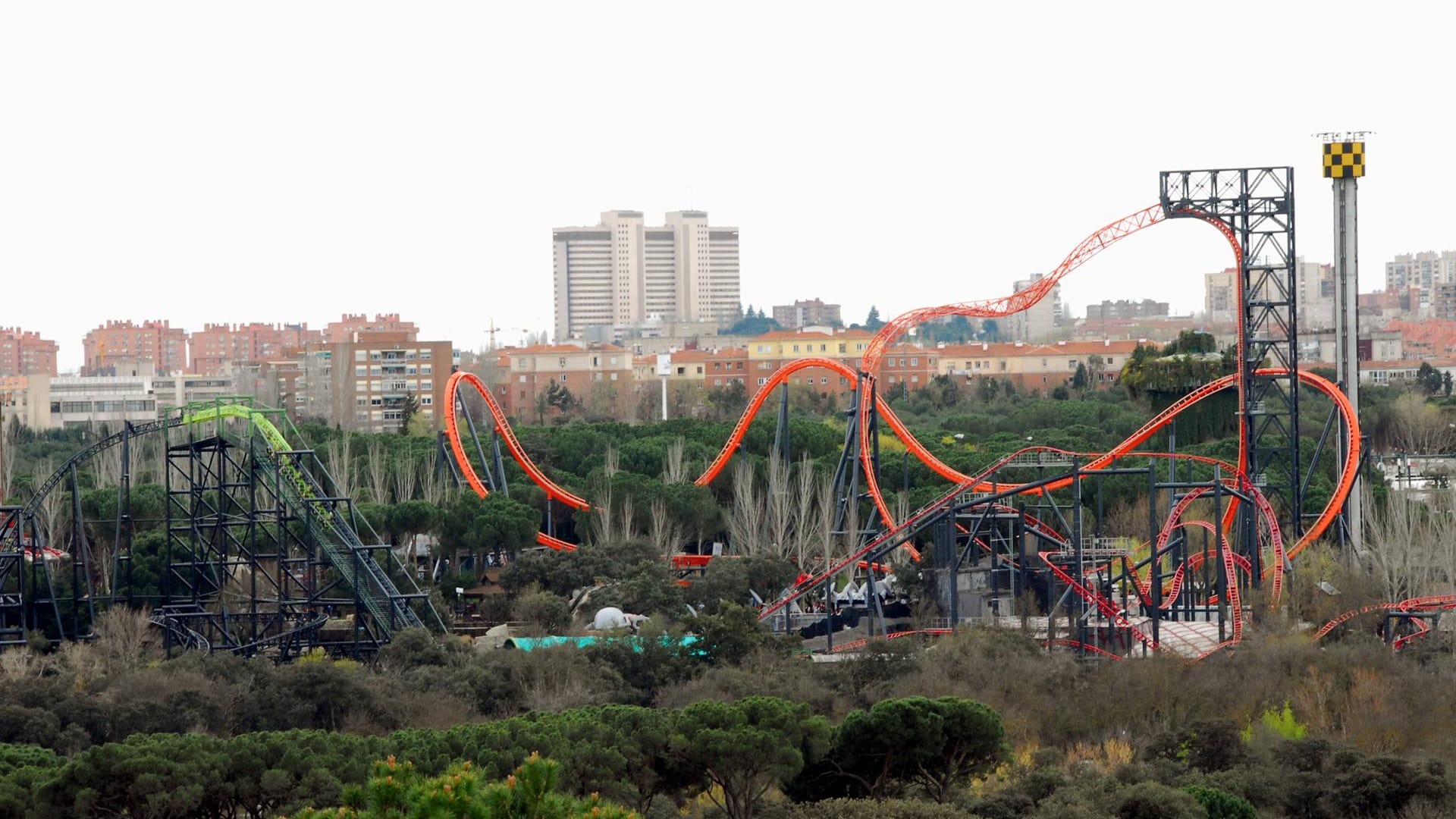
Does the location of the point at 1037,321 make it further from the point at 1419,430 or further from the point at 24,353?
the point at 1419,430

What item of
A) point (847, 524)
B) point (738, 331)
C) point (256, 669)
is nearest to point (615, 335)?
point (738, 331)

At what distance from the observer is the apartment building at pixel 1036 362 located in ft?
318

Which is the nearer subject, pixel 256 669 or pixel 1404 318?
pixel 256 669

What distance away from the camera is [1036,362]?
101 m

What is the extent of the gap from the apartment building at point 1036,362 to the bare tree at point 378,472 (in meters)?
46.6

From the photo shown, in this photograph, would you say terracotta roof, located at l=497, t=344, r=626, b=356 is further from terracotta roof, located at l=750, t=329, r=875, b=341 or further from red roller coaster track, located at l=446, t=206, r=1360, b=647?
red roller coaster track, located at l=446, t=206, r=1360, b=647

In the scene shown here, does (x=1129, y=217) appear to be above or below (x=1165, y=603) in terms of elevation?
above

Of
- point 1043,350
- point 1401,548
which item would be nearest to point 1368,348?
point 1043,350

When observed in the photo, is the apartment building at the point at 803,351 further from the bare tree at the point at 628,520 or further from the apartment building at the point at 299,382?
the bare tree at the point at 628,520

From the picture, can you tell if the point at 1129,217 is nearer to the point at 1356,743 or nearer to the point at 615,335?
the point at 1356,743

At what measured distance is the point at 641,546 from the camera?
133 feet

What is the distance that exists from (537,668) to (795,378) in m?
67.0

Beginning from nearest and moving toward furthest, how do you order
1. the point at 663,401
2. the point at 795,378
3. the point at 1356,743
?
the point at 1356,743
the point at 663,401
the point at 795,378

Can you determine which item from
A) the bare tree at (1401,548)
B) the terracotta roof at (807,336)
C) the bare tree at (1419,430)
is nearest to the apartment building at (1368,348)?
the terracotta roof at (807,336)
